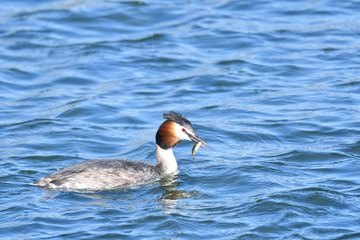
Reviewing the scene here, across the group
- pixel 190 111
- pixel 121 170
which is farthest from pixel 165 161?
pixel 190 111

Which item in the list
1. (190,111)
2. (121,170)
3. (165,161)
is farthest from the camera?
(190,111)

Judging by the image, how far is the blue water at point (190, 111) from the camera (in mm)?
8844

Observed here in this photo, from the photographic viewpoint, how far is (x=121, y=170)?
1009 centimetres

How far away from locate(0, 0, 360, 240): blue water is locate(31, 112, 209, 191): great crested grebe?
19 cm

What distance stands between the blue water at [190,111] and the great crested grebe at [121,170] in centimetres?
19

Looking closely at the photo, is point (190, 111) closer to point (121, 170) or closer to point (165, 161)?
point (165, 161)

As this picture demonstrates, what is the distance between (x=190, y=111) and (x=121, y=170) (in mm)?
3995

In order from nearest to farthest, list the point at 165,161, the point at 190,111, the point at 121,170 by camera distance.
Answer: the point at 121,170
the point at 165,161
the point at 190,111

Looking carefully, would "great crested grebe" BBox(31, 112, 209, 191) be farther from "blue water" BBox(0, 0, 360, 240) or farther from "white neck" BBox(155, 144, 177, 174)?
"blue water" BBox(0, 0, 360, 240)

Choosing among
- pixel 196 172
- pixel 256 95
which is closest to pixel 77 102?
pixel 256 95

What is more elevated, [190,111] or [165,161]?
[165,161]

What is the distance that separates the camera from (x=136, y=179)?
1014cm

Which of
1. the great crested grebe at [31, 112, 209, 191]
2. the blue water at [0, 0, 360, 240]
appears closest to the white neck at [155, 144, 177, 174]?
the great crested grebe at [31, 112, 209, 191]

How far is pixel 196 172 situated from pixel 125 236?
2.63 meters
